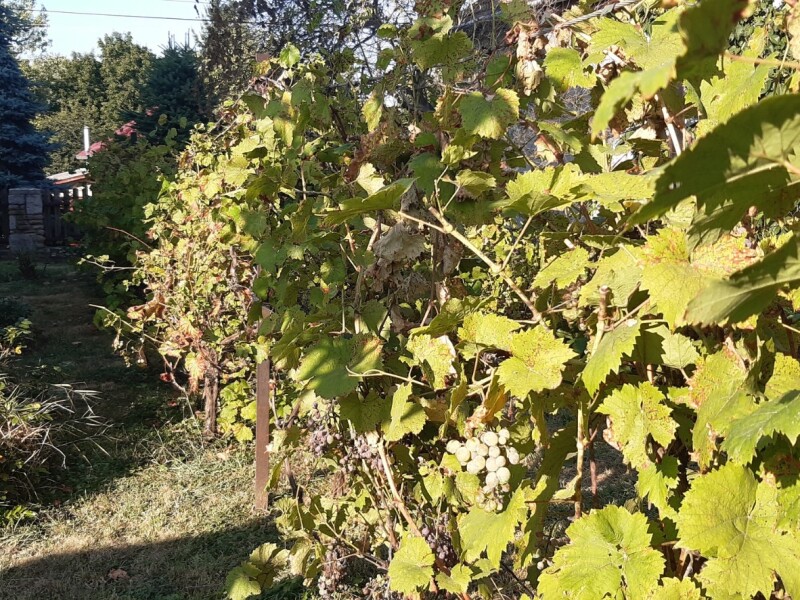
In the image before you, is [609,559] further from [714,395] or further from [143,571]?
[143,571]

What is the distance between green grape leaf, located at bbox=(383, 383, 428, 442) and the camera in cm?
145

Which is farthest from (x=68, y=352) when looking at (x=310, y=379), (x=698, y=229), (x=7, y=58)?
(x=7, y=58)

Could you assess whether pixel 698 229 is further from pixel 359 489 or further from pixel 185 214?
pixel 185 214

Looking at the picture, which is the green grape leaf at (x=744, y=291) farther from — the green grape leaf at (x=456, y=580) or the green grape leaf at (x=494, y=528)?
the green grape leaf at (x=456, y=580)

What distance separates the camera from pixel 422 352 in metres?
1.41

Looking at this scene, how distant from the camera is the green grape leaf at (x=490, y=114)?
1.32 metres

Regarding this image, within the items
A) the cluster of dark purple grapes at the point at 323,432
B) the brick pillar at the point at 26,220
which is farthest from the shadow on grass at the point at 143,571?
the brick pillar at the point at 26,220

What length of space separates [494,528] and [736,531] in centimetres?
42

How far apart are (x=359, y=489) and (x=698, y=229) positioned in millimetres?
1520

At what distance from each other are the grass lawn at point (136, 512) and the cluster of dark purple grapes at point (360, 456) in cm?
141

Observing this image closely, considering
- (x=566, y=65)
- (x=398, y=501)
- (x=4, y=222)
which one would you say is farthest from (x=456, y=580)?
(x=4, y=222)

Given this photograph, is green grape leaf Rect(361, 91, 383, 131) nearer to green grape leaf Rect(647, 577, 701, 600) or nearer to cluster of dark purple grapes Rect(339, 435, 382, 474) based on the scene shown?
cluster of dark purple grapes Rect(339, 435, 382, 474)

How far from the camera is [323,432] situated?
2041 millimetres

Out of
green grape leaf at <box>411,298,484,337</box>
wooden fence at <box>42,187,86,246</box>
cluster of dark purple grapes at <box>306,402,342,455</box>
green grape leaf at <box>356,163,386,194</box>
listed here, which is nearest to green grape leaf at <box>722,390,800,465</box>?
green grape leaf at <box>411,298,484,337</box>
